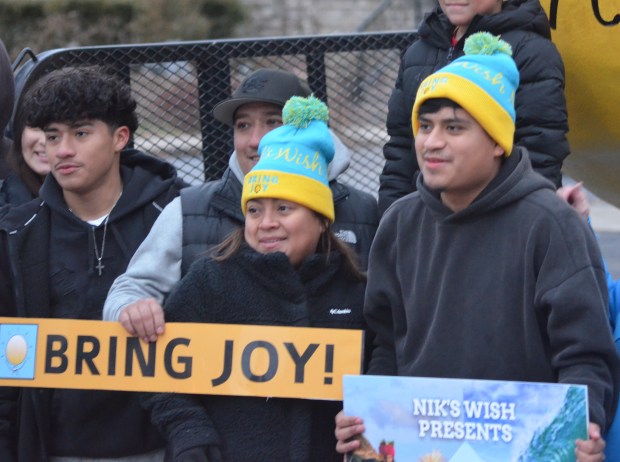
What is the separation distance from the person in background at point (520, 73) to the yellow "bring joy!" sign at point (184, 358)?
0.74 meters

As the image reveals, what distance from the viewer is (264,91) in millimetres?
4406

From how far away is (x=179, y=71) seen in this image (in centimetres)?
555

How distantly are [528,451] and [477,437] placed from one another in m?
0.14

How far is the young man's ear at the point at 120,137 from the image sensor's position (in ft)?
14.3

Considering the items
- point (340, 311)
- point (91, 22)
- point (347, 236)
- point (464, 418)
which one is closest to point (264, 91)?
point (347, 236)

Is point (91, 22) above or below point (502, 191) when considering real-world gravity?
above

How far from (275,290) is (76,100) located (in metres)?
1.00

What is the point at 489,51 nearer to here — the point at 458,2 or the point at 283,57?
the point at 458,2

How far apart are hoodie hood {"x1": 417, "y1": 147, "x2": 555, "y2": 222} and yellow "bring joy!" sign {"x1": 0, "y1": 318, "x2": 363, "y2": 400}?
0.54 metres

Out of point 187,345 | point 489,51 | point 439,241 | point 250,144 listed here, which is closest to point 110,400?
point 187,345

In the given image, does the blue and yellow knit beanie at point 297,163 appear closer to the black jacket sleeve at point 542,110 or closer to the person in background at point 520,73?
the person in background at point 520,73

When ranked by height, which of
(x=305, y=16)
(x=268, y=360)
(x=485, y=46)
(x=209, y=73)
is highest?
(x=305, y=16)

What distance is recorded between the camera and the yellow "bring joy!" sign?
379 cm

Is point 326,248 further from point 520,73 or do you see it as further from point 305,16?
point 305,16
